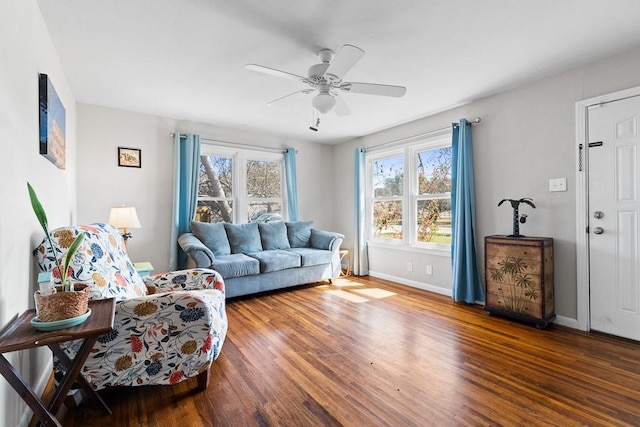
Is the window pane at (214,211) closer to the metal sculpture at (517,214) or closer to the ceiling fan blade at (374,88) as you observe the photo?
the ceiling fan blade at (374,88)

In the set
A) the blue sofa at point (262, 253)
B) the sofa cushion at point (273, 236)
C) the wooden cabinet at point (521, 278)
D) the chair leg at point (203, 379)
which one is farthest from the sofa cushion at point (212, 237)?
the wooden cabinet at point (521, 278)

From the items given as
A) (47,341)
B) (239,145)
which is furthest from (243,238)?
(47,341)

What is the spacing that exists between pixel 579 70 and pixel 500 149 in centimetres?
90

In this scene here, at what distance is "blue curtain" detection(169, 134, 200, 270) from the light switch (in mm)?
4121

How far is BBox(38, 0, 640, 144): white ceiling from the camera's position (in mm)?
1896

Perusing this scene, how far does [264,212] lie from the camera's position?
16.5ft

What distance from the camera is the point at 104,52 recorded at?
7.89 ft

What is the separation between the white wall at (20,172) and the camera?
52.0 inches

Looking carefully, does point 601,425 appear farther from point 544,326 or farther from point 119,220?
point 119,220

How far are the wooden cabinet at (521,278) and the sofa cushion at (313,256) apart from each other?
2.10m

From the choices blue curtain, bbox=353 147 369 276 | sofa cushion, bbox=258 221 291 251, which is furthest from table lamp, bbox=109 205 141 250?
blue curtain, bbox=353 147 369 276

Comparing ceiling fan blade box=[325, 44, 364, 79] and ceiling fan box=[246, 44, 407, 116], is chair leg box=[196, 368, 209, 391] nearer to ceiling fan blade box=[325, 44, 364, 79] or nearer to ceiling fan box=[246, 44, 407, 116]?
ceiling fan box=[246, 44, 407, 116]

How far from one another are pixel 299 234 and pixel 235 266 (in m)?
1.46

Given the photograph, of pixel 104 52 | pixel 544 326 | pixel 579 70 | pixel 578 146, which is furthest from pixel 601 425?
pixel 104 52
